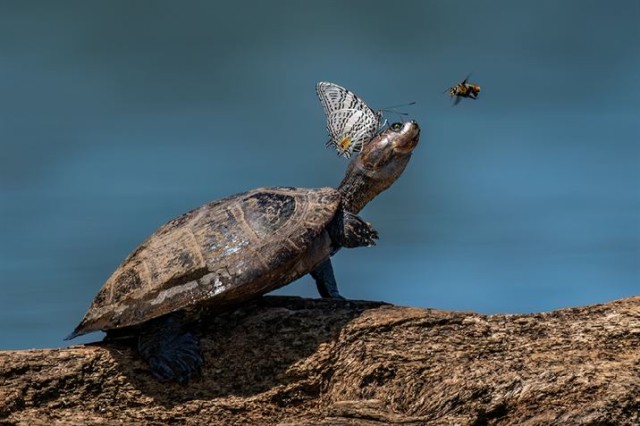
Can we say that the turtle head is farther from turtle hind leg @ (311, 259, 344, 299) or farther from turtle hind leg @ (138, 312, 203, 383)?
turtle hind leg @ (138, 312, 203, 383)

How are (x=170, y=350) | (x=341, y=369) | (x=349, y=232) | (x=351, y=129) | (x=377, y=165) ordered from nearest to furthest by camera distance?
(x=341, y=369)
(x=170, y=350)
(x=349, y=232)
(x=377, y=165)
(x=351, y=129)

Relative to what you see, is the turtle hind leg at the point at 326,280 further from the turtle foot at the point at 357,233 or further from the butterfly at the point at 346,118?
the butterfly at the point at 346,118

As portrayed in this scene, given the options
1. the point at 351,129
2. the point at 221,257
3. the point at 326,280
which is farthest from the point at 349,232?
the point at 351,129

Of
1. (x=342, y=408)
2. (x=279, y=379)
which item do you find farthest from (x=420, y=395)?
(x=279, y=379)

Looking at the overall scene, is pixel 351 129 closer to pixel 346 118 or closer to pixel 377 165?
pixel 346 118

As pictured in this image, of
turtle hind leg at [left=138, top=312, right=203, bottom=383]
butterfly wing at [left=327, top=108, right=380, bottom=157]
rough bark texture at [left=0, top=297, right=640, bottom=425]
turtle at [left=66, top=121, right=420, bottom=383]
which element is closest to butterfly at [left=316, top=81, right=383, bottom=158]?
butterfly wing at [left=327, top=108, right=380, bottom=157]
